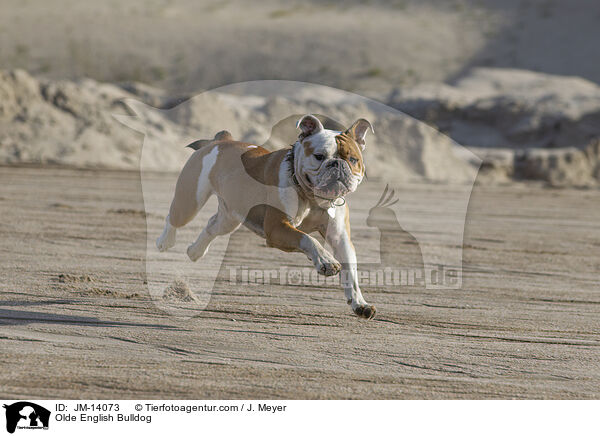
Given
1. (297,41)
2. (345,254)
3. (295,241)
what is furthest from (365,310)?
(297,41)

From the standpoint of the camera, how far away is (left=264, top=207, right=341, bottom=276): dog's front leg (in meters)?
5.05

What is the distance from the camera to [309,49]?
171 ft

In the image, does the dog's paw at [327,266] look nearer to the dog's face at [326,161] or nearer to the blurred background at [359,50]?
the dog's face at [326,161]

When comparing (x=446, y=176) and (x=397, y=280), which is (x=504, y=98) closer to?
(x=446, y=176)

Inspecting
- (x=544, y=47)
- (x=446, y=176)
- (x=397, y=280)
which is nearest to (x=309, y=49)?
(x=544, y=47)

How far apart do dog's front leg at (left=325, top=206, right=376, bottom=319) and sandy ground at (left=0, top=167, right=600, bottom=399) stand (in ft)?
1.26

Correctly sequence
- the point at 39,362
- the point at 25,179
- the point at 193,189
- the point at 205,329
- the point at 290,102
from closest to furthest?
1. the point at 39,362
2. the point at 205,329
3. the point at 193,189
4. the point at 25,179
5. the point at 290,102

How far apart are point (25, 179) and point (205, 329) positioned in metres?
11.6

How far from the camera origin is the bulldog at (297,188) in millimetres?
5113

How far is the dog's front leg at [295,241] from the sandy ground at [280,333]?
2.14 feet
